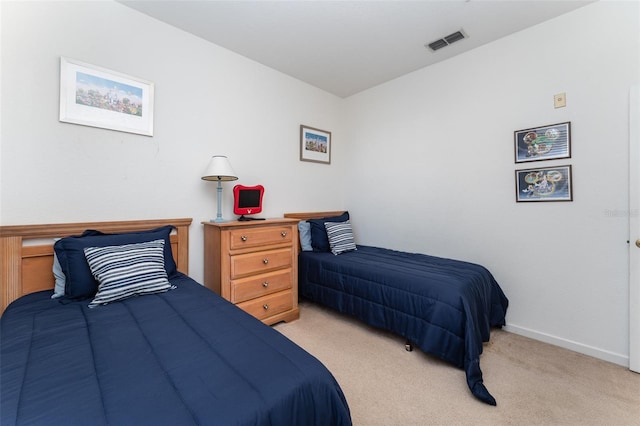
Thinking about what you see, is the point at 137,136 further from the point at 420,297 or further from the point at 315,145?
the point at 420,297

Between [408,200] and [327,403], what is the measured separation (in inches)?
104

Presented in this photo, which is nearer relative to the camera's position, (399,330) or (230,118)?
(399,330)

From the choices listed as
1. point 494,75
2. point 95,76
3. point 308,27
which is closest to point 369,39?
point 308,27

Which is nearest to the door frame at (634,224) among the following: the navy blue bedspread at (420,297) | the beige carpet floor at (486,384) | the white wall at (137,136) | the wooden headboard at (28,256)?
the beige carpet floor at (486,384)

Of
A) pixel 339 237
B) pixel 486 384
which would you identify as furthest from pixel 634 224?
pixel 339 237

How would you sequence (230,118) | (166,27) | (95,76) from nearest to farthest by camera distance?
1. (95,76)
2. (166,27)
3. (230,118)

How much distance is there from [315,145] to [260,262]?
1827mm

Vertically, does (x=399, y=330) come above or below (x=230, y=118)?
below

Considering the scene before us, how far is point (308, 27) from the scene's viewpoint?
7.66ft

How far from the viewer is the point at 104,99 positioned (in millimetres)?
1980

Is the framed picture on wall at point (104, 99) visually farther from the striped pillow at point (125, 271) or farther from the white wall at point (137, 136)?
the striped pillow at point (125, 271)

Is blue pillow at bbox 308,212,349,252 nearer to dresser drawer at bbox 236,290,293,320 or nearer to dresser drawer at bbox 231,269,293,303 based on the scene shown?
dresser drawer at bbox 231,269,293,303

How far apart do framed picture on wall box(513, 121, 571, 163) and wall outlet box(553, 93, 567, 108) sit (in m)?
0.16

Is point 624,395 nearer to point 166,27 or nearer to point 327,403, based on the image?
point 327,403
